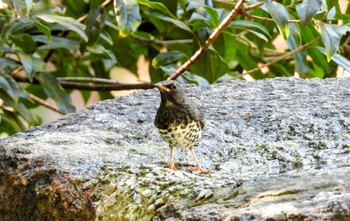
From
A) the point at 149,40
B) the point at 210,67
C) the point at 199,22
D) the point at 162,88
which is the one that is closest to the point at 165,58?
the point at 210,67

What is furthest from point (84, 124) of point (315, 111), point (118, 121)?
point (315, 111)

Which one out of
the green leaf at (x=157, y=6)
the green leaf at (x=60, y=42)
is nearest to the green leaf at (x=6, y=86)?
the green leaf at (x=60, y=42)

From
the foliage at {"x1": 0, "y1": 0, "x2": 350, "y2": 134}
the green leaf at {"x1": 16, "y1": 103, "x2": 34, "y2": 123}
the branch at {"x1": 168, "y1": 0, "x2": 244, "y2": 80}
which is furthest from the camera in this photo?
the green leaf at {"x1": 16, "y1": 103, "x2": 34, "y2": 123}

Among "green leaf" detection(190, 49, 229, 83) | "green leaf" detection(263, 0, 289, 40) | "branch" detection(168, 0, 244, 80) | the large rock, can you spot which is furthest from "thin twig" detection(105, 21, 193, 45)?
"green leaf" detection(263, 0, 289, 40)

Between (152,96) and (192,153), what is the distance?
Result: 110 cm

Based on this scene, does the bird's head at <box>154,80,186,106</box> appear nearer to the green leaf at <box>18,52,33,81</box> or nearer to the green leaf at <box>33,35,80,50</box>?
the green leaf at <box>18,52,33,81</box>

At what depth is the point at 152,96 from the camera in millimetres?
4117

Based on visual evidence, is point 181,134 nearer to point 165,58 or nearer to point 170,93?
point 170,93

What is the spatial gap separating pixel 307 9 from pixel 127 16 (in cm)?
87

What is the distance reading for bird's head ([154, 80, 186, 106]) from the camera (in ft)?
9.68

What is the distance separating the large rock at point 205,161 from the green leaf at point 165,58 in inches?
24.7

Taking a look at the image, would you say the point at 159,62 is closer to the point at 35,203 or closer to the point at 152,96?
the point at 152,96

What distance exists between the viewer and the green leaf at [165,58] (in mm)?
4785

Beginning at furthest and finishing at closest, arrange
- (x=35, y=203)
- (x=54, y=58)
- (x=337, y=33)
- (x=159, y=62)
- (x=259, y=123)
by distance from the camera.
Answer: (x=54, y=58), (x=159, y=62), (x=337, y=33), (x=259, y=123), (x=35, y=203)
